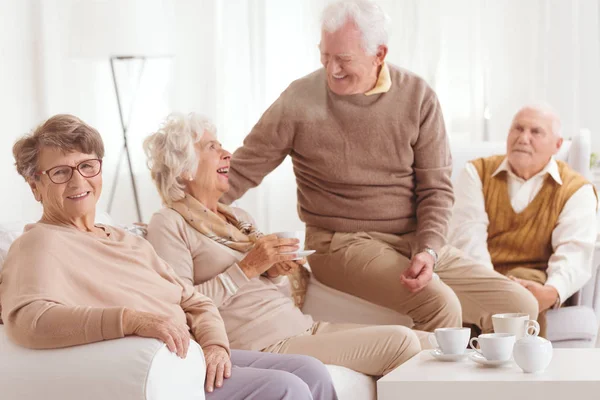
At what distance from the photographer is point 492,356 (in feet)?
7.22

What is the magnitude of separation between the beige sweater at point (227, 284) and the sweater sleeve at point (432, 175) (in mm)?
668

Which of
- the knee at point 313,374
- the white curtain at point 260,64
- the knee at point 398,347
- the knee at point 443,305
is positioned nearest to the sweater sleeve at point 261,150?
the knee at point 443,305

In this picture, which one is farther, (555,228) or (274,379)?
(555,228)

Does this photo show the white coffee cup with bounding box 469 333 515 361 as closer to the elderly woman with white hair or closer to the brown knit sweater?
the elderly woman with white hair

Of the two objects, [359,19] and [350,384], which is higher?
[359,19]

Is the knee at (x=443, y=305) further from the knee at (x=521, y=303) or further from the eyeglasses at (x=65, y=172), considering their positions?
the eyeglasses at (x=65, y=172)

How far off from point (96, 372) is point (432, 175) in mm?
1645

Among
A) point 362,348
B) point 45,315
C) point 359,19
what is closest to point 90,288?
point 45,315

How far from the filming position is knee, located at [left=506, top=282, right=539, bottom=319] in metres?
3.06

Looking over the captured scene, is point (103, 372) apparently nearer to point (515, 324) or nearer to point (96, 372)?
point (96, 372)

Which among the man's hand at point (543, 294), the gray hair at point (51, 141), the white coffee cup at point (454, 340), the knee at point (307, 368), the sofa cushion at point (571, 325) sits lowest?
the sofa cushion at point (571, 325)

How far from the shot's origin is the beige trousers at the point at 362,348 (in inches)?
99.1

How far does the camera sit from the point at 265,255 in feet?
8.34

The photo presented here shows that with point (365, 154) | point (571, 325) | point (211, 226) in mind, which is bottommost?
point (571, 325)
